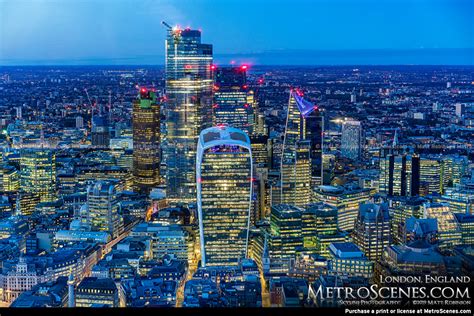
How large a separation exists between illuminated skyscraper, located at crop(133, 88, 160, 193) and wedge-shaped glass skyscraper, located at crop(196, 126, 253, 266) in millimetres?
5492

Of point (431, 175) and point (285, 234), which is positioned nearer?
point (285, 234)

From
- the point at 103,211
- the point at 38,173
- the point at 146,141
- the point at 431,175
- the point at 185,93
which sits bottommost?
the point at 103,211

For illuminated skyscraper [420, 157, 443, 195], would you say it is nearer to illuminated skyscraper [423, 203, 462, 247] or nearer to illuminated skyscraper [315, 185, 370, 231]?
illuminated skyscraper [315, 185, 370, 231]

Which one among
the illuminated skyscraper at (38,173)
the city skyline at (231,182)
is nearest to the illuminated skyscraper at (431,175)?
the city skyline at (231,182)

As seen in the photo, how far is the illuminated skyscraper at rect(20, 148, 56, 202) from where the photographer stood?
1396cm

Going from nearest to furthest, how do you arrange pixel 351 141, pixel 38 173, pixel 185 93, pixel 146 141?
1. pixel 38 173
2. pixel 185 93
3. pixel 351 141
4. pixel 146 141

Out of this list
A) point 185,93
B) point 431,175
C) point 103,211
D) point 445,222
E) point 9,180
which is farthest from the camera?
point 185,93

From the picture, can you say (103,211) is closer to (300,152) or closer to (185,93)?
(300,152)

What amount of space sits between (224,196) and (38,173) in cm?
640

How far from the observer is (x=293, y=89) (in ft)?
38.3

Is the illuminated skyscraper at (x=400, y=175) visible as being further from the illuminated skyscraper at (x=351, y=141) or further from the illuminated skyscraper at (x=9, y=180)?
the illuminated skyscraper at (x=9, y=180)

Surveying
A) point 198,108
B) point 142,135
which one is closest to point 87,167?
point 142,135

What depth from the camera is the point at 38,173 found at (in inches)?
563

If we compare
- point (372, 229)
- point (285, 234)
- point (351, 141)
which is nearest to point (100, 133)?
point (351, 141)
